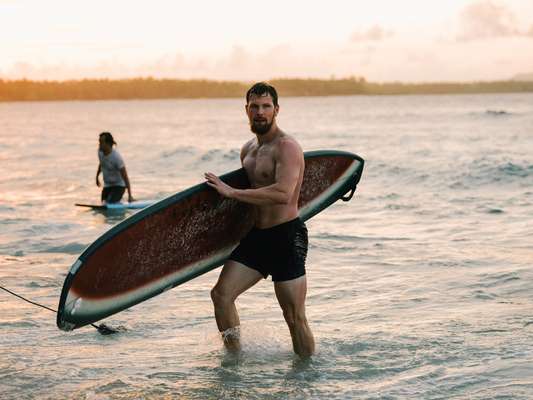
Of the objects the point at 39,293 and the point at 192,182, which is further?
the point at 192,182

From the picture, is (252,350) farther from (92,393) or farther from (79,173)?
(79,173)

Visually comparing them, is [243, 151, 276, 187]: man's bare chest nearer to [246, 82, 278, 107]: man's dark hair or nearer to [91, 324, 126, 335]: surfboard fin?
[246, 82, 278, 107]: man's dark hair

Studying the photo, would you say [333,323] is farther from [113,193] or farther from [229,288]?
[113,193]

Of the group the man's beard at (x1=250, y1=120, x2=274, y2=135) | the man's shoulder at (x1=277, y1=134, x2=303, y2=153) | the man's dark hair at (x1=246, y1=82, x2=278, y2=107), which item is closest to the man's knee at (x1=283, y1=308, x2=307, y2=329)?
the man's shoulder at (x1=277, y1=134, x2=303, y2=153)

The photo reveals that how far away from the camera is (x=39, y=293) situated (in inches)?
340

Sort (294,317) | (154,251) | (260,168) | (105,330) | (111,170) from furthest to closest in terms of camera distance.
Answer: (111,170) < (105,330) < (154,251) < (294,317) < (260,168)

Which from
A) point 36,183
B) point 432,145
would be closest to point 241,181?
point 36,183

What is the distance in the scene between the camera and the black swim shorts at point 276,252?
5.46 meters

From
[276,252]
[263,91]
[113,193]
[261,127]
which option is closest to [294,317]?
[276,252]

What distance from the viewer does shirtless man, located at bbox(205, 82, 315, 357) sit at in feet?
17.3

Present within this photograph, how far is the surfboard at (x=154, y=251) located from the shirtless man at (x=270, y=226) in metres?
0.49

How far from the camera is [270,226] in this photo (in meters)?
5.52

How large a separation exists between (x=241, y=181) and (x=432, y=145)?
40.9 m

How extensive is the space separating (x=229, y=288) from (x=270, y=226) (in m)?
0.53
